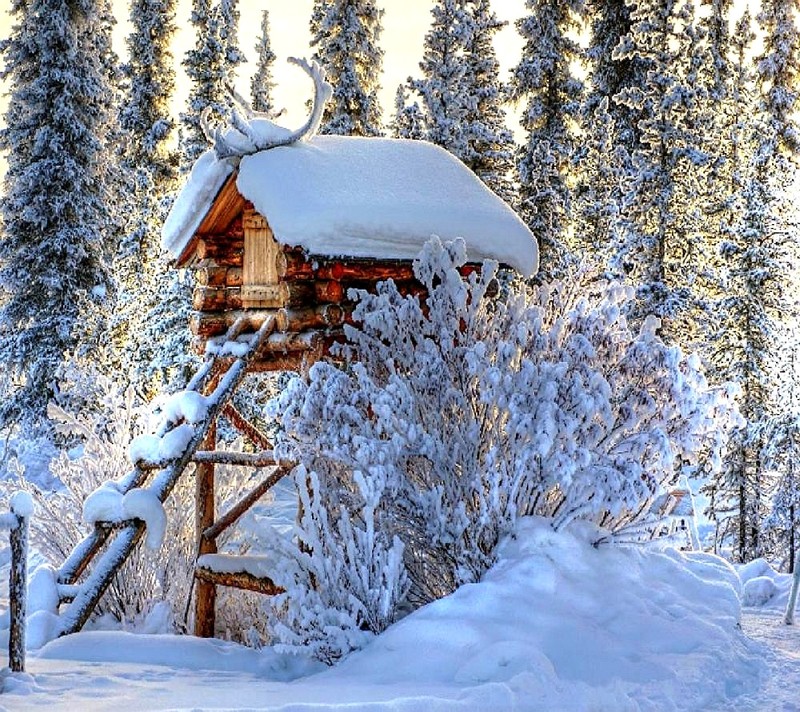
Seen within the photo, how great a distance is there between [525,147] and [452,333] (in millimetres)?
17565

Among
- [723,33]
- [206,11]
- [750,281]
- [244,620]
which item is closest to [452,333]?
[244,620]

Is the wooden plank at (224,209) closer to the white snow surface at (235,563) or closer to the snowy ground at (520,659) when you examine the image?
the white snow surface at (235,563)

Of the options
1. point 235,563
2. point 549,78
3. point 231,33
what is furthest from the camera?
point 231,33

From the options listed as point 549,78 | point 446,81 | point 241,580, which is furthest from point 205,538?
point 549,78

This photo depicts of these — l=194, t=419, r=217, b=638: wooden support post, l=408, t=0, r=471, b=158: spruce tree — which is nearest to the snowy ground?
l=194, t=419, r=217, b=638: wooden support post

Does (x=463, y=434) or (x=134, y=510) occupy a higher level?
(x=463, y=434)

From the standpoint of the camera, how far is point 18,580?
5.73m

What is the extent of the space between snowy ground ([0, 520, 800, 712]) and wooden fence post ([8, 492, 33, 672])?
162mm

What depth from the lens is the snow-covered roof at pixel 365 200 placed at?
26.9 ft

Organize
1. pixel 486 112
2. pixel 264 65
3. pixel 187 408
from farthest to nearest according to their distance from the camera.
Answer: pixel 264 65 → pixel 486 112 → pixel 187 408

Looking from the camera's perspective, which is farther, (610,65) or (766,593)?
(610,65)

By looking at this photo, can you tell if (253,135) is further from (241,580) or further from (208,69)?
(208,69)

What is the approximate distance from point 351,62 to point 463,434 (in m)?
18.2

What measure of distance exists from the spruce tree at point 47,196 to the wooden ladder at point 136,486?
13.5m
